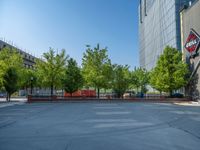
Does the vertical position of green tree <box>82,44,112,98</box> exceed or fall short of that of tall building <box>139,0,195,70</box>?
it falls short

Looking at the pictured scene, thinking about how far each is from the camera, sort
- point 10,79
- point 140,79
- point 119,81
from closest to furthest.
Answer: point 10,79 → point 119,81 → point 140,79

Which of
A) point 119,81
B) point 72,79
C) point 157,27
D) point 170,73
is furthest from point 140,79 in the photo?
point 157,27

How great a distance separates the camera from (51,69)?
45.8 metres

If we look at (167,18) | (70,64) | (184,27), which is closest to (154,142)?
(70,64)

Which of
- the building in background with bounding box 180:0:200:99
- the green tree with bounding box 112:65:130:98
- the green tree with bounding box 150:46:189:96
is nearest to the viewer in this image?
the building in background with bounding box 180:0:200:99

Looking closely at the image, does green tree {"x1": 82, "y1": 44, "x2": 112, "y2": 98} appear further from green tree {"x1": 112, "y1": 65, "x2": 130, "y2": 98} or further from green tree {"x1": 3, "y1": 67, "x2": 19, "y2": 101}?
green tree {"x1": 3, "y1": 67, "x2": 19, "y2": 101}

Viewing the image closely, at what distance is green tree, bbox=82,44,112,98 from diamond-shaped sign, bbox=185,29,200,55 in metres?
13.6

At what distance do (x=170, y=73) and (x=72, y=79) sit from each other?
1671cm

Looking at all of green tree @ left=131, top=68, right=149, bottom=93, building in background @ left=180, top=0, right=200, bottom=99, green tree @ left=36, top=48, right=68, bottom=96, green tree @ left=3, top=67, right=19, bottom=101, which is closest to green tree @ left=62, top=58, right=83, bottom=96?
green tree @ left=36, top=48, right=68, bottom=96

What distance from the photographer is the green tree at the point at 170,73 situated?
43281mm

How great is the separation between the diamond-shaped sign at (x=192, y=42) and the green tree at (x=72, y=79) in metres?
18.9

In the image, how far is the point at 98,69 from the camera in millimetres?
45781

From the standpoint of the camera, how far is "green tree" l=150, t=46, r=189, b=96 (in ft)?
142

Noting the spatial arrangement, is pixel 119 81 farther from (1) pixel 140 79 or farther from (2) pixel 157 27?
(2) pixel 157 27
